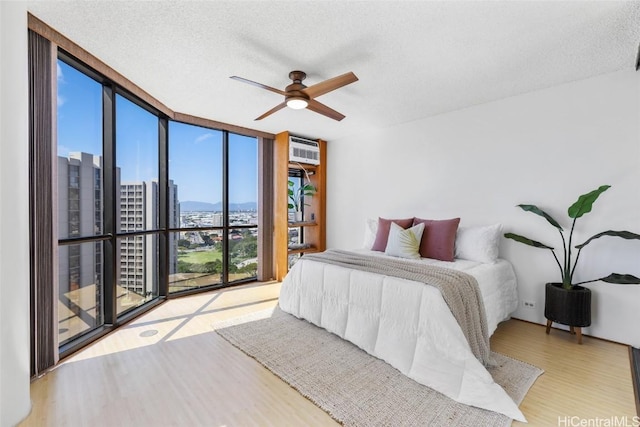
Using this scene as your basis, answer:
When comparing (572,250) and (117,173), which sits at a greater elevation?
(117,173)

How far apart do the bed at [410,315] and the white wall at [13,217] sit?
2114mm

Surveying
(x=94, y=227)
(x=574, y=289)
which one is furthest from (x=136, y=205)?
(x=574, y=289)

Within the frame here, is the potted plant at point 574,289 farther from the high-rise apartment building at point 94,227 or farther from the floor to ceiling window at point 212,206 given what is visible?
the high-rise apartment building at point 94,227

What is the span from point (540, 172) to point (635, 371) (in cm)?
182

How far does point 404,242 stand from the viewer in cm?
324

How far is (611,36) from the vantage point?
2098mm

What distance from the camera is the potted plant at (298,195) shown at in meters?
4.90

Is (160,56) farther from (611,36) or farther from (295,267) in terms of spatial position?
(611,36)

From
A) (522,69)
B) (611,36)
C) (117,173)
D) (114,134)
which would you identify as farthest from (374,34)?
(117,173)

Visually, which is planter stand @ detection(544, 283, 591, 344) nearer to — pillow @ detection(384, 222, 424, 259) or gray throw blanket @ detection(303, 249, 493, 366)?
gray throw blanket @ detection(303, 249, 493, 366)

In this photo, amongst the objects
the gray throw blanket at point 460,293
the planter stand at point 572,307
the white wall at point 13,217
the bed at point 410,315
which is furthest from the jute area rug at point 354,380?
the white wall at point 13,217

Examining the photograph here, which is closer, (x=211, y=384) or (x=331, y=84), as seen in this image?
(x=211, y=384)

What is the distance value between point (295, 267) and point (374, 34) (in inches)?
92.4

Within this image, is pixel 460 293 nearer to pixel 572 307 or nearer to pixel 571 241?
pixel 572 307
